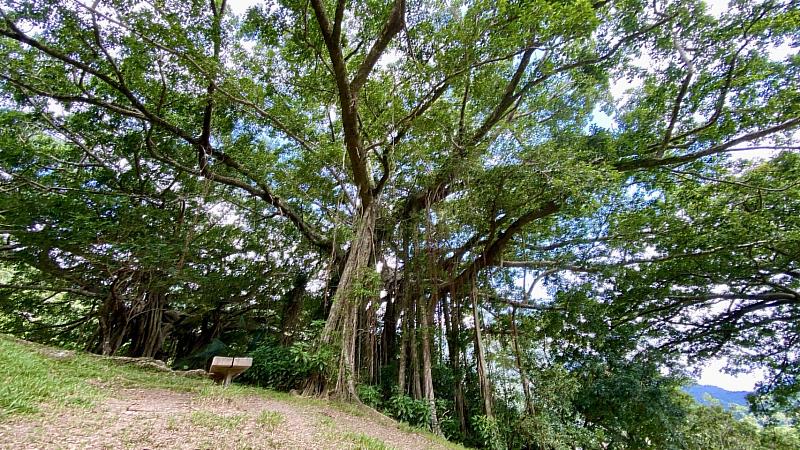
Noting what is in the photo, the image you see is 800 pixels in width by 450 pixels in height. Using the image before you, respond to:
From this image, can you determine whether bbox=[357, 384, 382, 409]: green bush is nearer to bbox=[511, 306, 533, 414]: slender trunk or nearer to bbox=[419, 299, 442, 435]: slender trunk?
bbox=[419, 299, 442, 435]: slender trunk

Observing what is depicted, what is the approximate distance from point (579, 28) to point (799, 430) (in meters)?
6.96

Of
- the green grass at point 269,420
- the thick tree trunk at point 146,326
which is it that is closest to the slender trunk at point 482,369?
the green grass at point 269,420

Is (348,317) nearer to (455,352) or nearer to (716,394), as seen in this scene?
(455,352)

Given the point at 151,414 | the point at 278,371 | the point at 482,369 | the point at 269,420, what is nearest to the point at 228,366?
the point at 278,371

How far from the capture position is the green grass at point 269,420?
2.37 meters

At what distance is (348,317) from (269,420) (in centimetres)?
197

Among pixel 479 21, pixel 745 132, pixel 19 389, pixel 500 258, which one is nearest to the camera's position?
pixel 19 389

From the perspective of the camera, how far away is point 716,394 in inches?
283

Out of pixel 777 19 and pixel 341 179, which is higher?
pixel 777 19

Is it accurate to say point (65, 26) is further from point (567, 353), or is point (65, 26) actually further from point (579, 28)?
point (567, 353)

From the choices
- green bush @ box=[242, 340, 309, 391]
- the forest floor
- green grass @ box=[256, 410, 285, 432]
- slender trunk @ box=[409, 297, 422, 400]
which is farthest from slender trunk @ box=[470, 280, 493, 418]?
green grass @ box=[256, 410, 285, 432]

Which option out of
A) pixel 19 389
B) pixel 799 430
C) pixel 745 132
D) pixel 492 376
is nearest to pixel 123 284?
pixel 19 389

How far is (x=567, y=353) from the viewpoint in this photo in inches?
243

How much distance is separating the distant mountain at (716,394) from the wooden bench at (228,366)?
24.3 feet
